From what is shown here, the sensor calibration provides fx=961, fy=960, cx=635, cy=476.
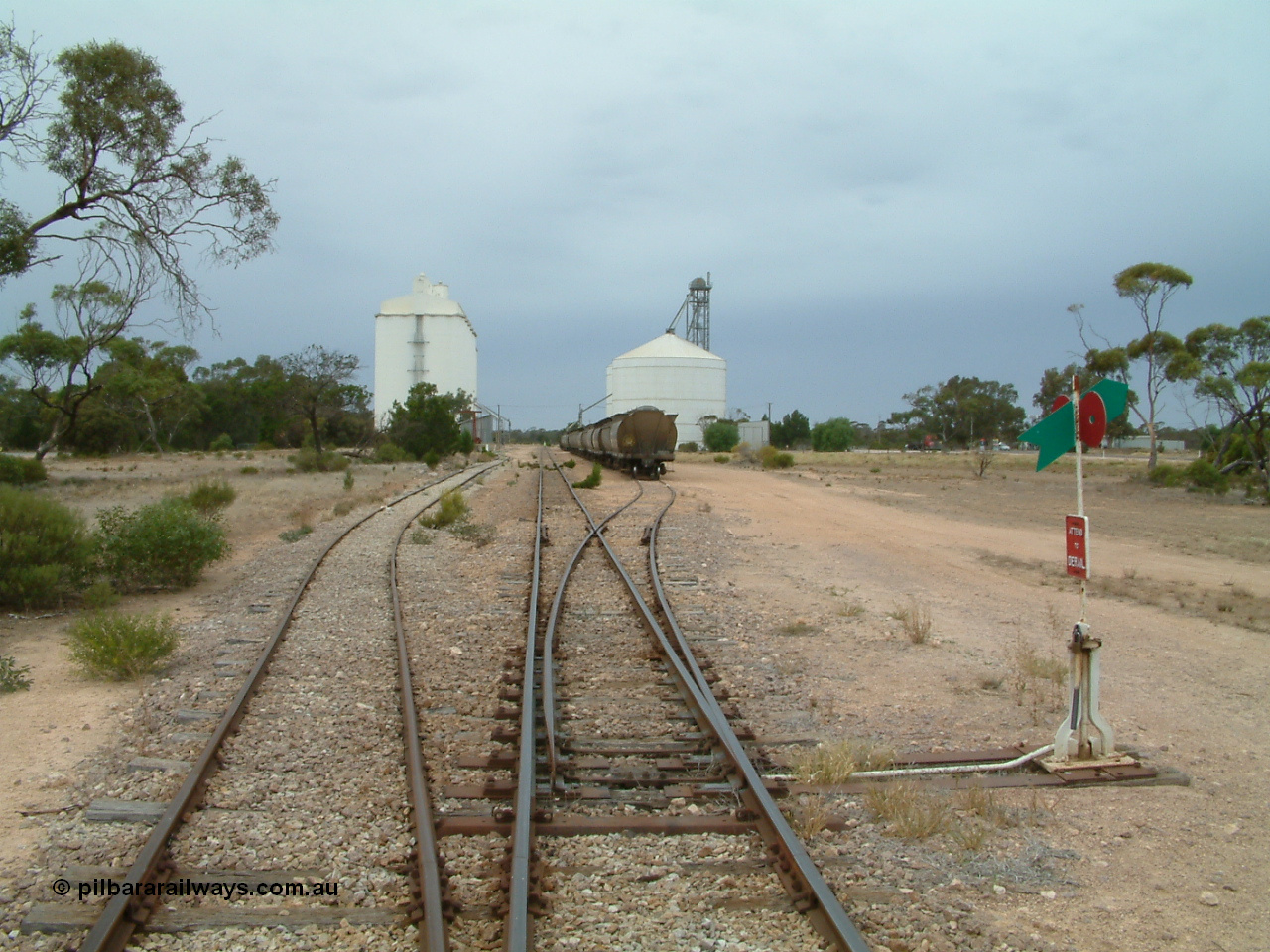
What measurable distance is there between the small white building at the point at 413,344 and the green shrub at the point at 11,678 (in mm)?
80902

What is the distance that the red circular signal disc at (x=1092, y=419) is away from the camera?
597 centimetres

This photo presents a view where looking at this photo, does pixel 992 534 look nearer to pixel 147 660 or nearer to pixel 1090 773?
pixel 1090 773

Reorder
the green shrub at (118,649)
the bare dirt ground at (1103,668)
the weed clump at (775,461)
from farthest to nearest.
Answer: the weed clump at (775,461)
the green shrub at (118,649)
the bare dirt ground at (1103,668)

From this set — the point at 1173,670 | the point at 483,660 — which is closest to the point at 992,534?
the point at 1173,670

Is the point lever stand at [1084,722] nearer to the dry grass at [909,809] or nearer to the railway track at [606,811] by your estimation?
the dry grass at [909,809]

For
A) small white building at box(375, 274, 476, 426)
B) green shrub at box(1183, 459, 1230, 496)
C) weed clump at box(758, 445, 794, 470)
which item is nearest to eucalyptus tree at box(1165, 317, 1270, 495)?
green shrub at box(1183, 459, 1230, 496)

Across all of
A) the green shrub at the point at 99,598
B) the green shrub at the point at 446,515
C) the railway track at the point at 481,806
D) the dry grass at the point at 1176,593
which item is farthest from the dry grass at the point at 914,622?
the green shrub at the point at 446,515

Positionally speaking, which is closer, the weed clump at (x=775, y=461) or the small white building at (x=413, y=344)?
the weed clump at (x=775, y=461)

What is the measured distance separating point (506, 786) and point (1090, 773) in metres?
3.44

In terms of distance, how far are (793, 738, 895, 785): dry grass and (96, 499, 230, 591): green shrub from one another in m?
9.52

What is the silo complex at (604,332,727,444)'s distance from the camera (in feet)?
290

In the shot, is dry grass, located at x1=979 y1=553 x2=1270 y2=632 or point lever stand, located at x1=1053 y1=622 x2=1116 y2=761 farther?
dry grass, located at x1=979 y1=553 x2=1270 y2=632

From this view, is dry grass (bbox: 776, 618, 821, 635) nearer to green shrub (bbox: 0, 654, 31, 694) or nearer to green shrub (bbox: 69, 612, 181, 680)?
green shrub (bbox: 69, 612, 181, 680)

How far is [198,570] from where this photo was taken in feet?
42.3
